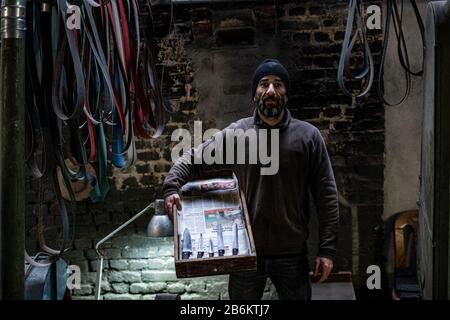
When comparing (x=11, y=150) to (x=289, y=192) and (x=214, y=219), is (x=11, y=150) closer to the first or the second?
(x=214, y=219)

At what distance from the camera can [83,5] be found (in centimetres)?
255

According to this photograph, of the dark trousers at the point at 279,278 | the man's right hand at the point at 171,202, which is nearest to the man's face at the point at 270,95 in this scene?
the man's right hand at the point at 171,202

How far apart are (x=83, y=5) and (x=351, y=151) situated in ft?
7.35

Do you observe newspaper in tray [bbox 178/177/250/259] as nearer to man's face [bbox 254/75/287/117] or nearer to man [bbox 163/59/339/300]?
man [bbox 163/59/339/300]

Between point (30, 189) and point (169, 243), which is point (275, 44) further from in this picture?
point (30, 189)

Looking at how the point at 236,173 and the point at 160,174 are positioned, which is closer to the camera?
the point at 236,173

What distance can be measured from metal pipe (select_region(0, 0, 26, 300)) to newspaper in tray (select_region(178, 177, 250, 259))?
0.83 metres

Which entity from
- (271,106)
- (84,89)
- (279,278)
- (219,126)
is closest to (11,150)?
(84,89)

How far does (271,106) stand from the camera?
2.98 meters

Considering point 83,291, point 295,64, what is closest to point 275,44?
point 295,64

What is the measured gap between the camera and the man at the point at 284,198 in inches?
117

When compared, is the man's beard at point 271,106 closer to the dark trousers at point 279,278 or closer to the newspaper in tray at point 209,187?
the newspaper in tray at point 209,187

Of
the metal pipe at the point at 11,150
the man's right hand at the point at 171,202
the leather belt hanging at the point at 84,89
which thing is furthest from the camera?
the man's right hand at the point at 171,202

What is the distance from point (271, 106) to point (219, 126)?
1276 millimetres
